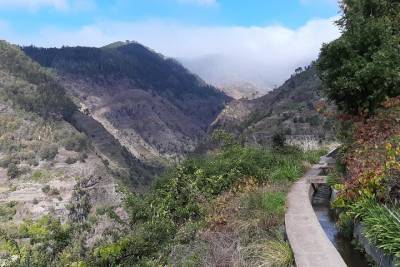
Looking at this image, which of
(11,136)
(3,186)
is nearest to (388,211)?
(3,186)

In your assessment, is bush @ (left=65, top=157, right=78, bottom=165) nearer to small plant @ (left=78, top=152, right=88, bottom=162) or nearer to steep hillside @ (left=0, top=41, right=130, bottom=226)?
steep hillside @ (left=0, top=41, right=130, bottom=226)

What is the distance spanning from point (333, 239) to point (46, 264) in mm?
6895

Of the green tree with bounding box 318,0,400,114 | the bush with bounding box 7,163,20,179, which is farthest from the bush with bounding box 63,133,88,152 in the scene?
the green tree with bounding box 318,0,400,114

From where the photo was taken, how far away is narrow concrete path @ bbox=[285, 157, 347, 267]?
863cm

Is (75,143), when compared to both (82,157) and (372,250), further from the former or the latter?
(372,250)

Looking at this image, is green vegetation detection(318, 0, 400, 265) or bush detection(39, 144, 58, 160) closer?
green vegetation detection(318, 0, 400, 265)

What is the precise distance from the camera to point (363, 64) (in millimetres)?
18000

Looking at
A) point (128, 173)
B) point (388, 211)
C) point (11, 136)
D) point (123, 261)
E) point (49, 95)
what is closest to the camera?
point (388, 211)

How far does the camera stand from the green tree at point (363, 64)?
17.3 meters

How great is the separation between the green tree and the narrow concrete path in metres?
5.69

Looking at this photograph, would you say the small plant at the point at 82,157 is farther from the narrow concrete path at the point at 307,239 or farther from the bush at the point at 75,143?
the narrow concrete path at the point at 307,239

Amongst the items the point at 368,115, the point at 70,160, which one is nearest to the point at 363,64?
the point at 368,115

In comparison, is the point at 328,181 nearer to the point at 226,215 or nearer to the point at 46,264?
the point at 226,215

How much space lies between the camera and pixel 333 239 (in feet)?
42.0
